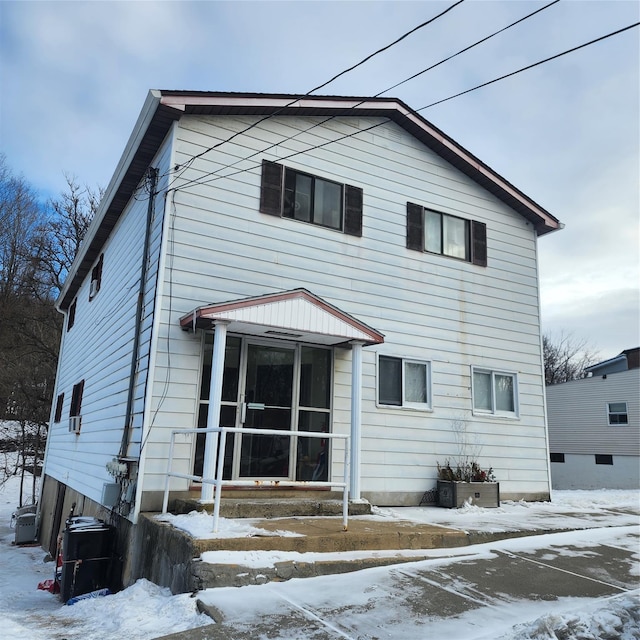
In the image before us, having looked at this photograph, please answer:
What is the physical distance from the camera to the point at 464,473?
32.4ft

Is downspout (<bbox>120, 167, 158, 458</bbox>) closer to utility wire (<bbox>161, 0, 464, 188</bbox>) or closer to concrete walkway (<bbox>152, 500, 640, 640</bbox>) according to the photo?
utility wire (<bbox>161, 0, 464, 188</bbox>)

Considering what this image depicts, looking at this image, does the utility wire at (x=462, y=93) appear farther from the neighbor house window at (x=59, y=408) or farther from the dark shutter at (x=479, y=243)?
the neighbor house window at (x=59, y=408)

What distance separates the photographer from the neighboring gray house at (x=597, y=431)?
2475 cm

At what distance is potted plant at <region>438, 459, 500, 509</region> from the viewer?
9328 mm

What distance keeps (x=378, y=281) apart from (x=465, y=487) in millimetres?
3896

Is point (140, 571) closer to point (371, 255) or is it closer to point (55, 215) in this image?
point (371, 255)

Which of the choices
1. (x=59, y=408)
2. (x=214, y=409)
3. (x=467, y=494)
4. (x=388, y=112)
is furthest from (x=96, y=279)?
(x=467, y=494)

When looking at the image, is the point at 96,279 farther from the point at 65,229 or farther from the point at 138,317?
the point at 65,229

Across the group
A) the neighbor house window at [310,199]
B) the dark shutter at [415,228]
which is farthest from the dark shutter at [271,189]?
the dark shutter at [415,228]

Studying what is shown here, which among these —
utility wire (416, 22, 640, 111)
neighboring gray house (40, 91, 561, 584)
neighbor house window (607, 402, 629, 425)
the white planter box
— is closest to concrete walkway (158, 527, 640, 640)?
neighboring gray house (40, 91, 561, 584)

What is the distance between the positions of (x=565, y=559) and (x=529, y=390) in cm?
562

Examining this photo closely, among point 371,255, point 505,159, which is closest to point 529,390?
point 371,255

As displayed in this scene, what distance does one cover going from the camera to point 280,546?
5449 mm

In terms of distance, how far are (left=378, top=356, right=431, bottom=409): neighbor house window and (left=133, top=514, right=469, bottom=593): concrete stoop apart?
280 cm
